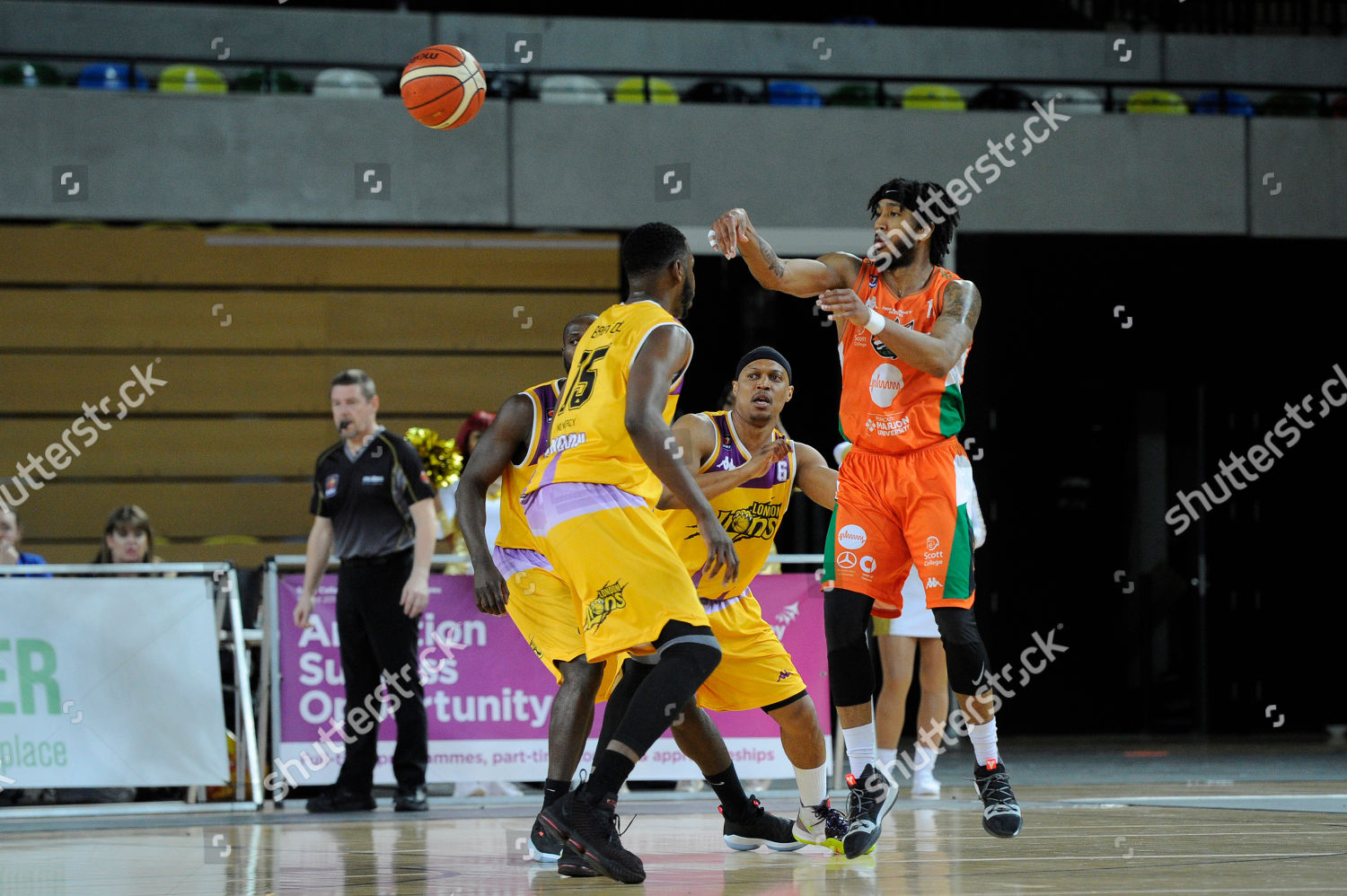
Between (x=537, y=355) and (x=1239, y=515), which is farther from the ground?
(x=537, y=355)

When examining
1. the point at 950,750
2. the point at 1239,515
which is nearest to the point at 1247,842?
the point at 950,750

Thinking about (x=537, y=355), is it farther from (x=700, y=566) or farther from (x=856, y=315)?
(x=856, y=315)

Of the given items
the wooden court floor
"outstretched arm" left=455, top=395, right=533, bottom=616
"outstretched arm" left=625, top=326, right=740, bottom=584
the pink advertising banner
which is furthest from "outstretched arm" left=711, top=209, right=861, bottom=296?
the pink advertising banner

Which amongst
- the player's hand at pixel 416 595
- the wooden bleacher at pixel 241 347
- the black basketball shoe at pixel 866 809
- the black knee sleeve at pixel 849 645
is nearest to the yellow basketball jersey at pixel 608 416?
the black knee sleeve at pixel 849 645

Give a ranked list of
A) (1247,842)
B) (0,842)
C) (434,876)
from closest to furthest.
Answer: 1. (434,876)
2. (1247,842)
3. (0,842)

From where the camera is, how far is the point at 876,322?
14.7 feet

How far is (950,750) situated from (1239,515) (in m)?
3.65

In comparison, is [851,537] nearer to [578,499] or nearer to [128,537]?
[578,499]

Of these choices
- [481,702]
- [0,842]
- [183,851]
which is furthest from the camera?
[481,702]

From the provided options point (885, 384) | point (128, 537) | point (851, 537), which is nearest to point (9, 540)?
point (128, 537)

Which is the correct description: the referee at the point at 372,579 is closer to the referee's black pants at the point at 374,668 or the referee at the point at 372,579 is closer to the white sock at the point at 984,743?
the referee's black pants at the point at 374,668

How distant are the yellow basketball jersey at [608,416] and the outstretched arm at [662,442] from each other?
0.08m

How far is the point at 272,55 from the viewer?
11.9 meters

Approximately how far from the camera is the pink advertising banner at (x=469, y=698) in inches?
288
